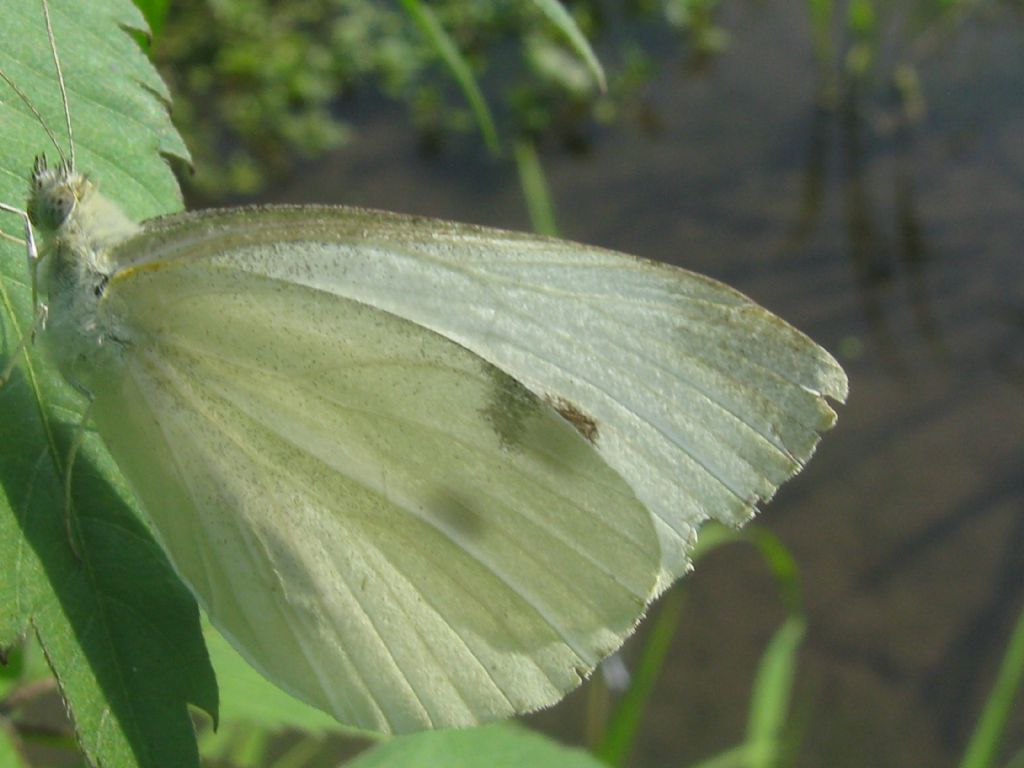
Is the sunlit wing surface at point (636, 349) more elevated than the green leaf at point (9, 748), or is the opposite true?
the sunlit wing surface at point (636, 349)

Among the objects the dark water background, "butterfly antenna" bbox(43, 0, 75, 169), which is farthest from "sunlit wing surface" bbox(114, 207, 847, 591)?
the dark water background

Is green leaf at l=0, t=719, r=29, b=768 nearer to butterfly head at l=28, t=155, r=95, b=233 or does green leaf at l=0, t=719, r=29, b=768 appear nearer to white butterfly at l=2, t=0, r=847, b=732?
white butterfly at l=2, t=0, r=847, b=732

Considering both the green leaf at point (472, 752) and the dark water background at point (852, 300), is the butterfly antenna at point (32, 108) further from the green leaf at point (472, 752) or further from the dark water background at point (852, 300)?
the dark water background at point (852, 300)

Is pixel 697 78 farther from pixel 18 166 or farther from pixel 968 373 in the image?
pixel 18 166

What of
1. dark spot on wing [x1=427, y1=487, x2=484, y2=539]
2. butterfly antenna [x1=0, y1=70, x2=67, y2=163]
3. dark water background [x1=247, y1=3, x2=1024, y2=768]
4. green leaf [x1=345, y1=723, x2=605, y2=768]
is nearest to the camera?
butterfly antenna [x1=0, y1=70, x2=67, y2=163]

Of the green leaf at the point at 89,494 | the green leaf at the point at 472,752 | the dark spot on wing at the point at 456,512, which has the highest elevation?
the green leaf at the point at 89,494

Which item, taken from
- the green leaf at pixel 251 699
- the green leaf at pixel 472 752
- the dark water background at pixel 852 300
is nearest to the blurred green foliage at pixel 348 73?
the dark water background at pixel 852 300

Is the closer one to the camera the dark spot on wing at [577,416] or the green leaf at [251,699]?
the dark spot on wing at [577,416]
